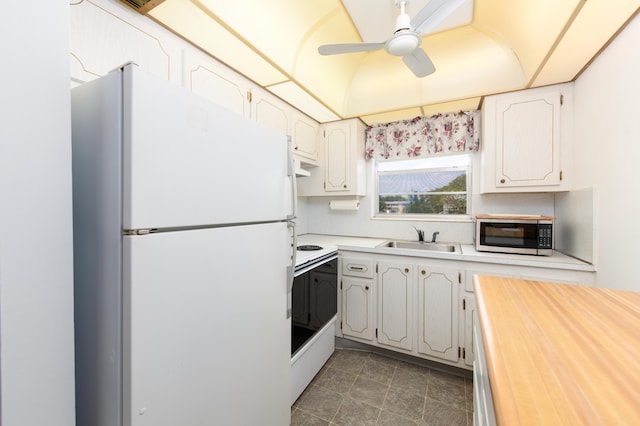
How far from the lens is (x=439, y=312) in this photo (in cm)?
201

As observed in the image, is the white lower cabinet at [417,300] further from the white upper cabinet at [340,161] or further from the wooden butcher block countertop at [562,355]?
the wooden butcher block countertop at [562,355]

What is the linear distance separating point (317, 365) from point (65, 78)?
6.93 feet

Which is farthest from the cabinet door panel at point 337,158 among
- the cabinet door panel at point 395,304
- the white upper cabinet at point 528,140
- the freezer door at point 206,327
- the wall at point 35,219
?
the wall at point 35,219

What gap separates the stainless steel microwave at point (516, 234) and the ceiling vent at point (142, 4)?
96.1 inches

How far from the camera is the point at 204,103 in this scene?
905 millimetres

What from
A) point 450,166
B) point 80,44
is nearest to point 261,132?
point 80,44

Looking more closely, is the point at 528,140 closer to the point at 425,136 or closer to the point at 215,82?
the point at 425,136

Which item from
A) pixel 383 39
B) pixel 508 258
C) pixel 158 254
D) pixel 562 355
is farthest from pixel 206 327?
pixel 383 39

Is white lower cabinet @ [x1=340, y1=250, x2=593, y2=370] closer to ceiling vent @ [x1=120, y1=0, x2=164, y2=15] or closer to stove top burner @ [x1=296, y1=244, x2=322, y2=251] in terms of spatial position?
stove top burner @ [x1=296, y1=244, x2=322, y2=251]

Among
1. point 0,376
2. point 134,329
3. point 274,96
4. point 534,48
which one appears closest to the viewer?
point 0,376

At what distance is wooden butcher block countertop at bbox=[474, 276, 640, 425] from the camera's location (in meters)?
0.44

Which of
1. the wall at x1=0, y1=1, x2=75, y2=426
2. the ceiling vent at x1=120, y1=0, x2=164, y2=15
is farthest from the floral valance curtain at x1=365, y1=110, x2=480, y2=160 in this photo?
the wall at x1=0, y1=1, x2=75, y2=426

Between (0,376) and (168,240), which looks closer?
(0,376)

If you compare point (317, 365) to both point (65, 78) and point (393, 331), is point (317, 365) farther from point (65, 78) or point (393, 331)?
point (65, 78)
